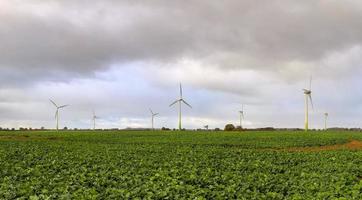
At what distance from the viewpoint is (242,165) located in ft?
122

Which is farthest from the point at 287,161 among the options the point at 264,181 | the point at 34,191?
the point at 34,191

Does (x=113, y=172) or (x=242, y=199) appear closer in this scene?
(x=242, y=199)

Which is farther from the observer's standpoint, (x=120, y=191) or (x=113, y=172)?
(x=113, y=172)

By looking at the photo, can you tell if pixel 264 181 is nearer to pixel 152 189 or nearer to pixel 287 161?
pixel 152 189

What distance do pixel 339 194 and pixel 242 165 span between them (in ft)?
47.2

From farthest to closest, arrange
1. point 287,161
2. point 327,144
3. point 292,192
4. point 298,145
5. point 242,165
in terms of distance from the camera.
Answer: point 327,144 → point 298,145 → point 287,161 → point 242,165 → point 292,192

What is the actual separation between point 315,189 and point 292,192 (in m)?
1.63

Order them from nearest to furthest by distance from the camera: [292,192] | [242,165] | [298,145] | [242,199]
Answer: [242,199] < [292,192] < [242,165] < [298,145]

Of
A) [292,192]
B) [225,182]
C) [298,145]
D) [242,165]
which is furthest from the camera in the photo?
[298,145]

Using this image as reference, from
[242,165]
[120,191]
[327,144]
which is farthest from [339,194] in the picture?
[327,144]

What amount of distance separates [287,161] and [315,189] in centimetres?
1800

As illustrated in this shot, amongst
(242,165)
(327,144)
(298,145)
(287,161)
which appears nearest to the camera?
(242,165)

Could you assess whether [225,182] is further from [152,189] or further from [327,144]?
[327,144]

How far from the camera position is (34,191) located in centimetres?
2252
